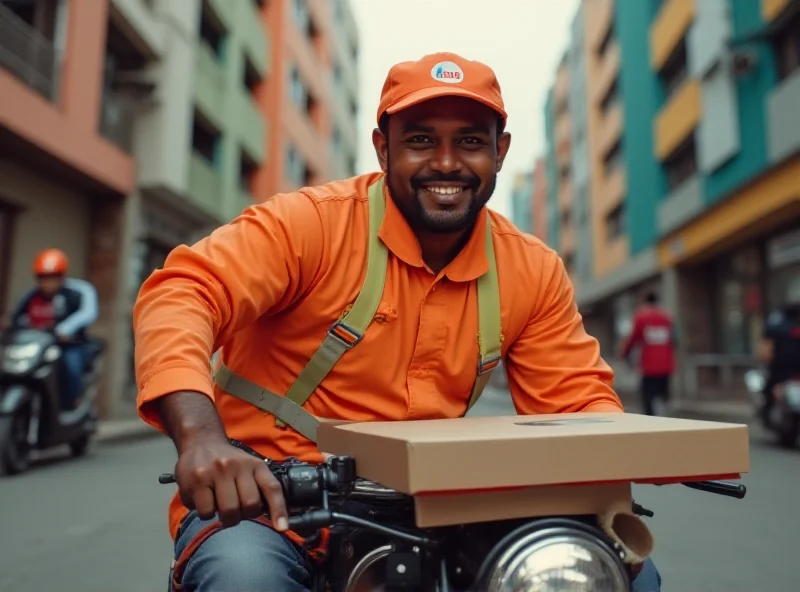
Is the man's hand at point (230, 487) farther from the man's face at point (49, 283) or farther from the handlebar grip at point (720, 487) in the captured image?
the man's face at point (49, 283)

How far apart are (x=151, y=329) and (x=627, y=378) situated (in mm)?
22067

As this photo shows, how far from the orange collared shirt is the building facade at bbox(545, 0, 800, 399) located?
26.0ft

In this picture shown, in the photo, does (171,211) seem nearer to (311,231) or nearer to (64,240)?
(64,240)

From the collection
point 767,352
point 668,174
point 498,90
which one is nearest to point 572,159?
point 668,174

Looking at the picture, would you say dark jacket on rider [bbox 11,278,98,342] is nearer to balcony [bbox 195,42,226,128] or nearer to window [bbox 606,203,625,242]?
balcony [bbox 195,42,226,128]

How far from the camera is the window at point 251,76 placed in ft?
66.4

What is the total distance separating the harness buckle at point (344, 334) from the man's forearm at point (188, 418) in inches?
16.8

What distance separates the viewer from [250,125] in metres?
19.4

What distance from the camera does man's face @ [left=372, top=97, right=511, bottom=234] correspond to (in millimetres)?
1774

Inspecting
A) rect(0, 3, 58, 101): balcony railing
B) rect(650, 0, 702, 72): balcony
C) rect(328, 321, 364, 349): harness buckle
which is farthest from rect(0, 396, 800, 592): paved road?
rect(650, 0, 702, 72): balcony

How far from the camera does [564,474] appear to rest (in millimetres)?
1001

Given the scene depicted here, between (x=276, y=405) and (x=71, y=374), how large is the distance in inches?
227

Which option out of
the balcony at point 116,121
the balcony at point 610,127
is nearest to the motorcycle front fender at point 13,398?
the balcony at point 116,121

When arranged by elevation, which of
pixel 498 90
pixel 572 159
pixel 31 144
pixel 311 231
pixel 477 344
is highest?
pixel 572 159
